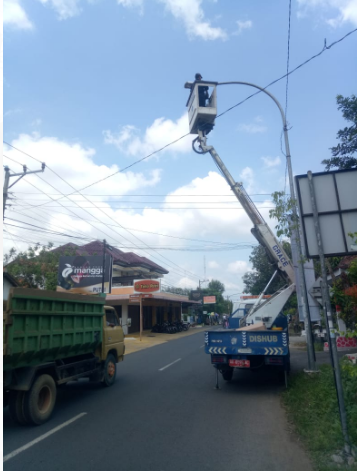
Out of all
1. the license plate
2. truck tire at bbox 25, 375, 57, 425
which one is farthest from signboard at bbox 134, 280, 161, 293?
truck tire at bbox 25, 375, 57, 425

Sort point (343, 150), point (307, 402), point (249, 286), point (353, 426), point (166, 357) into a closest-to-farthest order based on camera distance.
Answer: point (353, 426), point (307, 402), point (343, 150), point (166, 357), point (249, 286)

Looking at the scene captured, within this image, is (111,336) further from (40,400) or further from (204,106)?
(204,106)

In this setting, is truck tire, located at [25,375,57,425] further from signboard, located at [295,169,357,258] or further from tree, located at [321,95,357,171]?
tree, located at [321,95,357,171]

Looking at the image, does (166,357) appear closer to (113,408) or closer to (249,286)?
(113,408)

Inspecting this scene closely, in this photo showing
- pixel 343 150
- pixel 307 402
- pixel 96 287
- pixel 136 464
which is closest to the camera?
pixel 136 464

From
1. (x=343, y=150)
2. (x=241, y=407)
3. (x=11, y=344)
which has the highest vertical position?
(x=343, y=150)

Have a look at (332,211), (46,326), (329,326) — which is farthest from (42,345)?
(332,211)

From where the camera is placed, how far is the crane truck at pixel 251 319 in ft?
30.4

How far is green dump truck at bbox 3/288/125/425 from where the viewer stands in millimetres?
6203

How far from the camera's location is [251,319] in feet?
37.1

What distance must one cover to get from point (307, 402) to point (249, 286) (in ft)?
120

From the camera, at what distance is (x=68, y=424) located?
21.8 ft

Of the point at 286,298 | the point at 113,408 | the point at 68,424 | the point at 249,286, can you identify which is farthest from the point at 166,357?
the point at 249,286

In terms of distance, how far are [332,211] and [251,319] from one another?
636 cm
